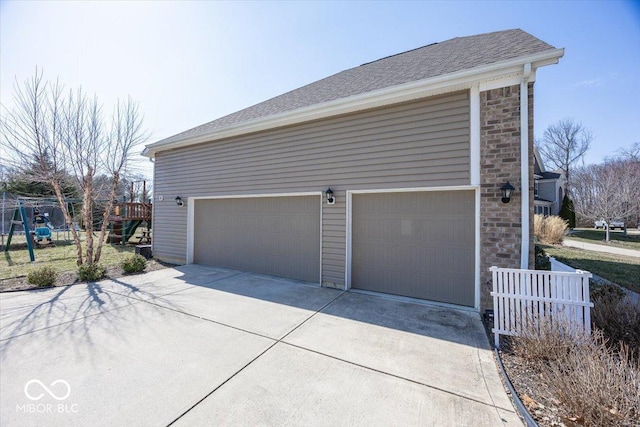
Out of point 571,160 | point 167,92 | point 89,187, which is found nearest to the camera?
point 89,187

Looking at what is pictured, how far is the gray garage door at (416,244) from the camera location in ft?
15.4

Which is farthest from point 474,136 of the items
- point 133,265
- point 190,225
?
point 133,265

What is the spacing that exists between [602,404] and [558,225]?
46.5 ft

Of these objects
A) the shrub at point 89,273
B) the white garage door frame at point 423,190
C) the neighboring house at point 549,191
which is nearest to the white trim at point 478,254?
the white garage door frame at point 423,190

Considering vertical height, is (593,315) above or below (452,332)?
above

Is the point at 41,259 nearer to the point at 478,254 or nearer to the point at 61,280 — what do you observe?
the point at 61,280

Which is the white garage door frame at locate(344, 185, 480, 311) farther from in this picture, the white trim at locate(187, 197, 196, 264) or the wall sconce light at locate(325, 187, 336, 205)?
the white trim at locate(187, 197, 196, 264)

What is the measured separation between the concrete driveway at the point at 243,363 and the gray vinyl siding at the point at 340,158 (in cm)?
215

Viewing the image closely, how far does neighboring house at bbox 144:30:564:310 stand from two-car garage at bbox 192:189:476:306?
2 cm

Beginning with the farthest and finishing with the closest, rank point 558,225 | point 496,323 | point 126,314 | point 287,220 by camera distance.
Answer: point 558,225
point 287,220
point 126,314
point 496,323

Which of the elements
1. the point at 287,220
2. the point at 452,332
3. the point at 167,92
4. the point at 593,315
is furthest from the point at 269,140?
the point at 593,315

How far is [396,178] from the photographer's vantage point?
505cm

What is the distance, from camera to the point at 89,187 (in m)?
7.19

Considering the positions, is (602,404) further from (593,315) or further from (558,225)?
(558,225)
